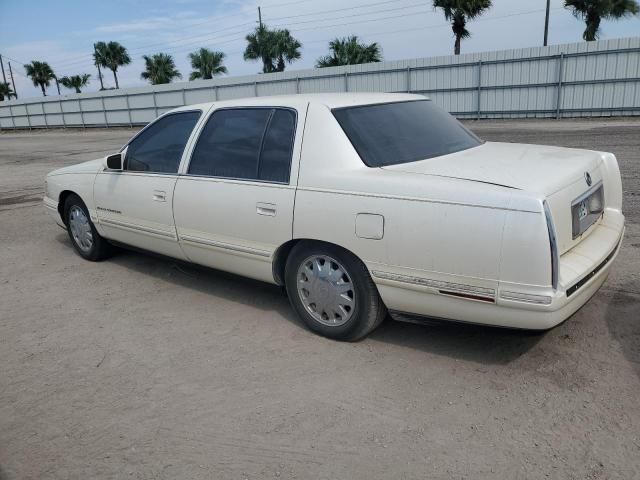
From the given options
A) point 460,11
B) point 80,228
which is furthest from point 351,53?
point 80,228

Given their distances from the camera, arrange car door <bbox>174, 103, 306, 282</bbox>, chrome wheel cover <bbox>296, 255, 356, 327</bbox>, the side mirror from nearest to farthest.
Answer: chrome wheel cover <bbox>296, 255, 356, 327</bbox> → car door <bbox>174, 103, 306, 282</bbox> → the side mirror

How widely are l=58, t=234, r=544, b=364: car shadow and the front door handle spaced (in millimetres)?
571

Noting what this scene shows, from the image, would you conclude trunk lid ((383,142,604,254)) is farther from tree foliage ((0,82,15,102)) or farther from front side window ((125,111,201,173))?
tree foliage ((0,82,15,102))

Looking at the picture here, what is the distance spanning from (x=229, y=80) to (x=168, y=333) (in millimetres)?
28108

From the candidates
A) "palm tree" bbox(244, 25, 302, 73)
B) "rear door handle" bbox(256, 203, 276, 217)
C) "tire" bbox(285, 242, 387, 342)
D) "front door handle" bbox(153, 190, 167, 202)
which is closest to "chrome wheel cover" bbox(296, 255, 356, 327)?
"tire" bbox(285, 242, 387, 342)

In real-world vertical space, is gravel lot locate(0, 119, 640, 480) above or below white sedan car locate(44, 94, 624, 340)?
below

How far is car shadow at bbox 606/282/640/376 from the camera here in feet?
11.1

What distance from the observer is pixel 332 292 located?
144 inches

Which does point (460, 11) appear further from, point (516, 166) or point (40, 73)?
point (40, 73)

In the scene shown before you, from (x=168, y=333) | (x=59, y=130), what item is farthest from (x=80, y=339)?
(x=59, y=130)

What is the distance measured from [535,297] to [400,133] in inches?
62.0

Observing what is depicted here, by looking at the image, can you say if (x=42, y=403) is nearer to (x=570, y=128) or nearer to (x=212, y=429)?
(x=212, y=429)

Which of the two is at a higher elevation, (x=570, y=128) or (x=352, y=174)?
(x=352, y=174)

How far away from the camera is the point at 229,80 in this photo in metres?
30.3
